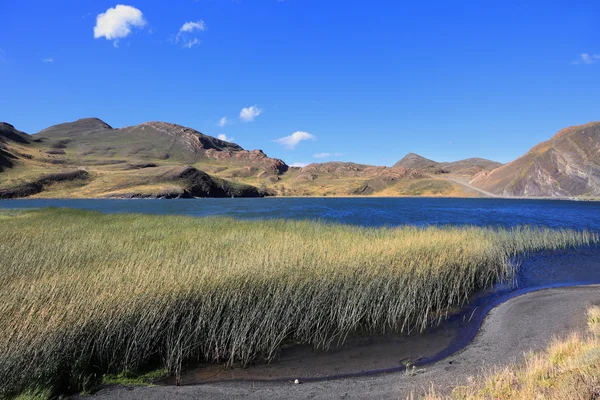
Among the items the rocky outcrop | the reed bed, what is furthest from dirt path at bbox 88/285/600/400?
the rocky outcrop

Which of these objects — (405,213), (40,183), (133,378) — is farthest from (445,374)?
(40,183)

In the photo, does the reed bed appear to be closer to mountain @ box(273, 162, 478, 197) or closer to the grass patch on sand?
the grass patch on sand

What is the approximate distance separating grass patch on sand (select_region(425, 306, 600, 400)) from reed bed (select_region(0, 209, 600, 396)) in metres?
3.79

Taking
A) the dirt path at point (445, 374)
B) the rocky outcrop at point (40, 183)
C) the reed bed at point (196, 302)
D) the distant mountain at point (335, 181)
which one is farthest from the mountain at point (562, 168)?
the rocky outcrop at point (40, 183)

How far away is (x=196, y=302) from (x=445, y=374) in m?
5.61

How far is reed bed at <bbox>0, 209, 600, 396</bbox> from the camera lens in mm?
6246

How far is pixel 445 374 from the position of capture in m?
6.65

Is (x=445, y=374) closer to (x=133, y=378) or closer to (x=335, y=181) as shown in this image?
(x=133, y=378)

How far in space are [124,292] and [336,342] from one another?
5.17m

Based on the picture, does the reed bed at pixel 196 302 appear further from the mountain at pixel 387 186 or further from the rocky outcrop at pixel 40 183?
the mountain at pixel 387 186

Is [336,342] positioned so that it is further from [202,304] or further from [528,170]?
[528,170]

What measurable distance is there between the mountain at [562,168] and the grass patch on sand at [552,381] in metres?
115

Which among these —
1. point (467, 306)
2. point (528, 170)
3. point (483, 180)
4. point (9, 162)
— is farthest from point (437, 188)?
point (9, 162)

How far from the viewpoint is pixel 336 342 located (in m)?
8.56
